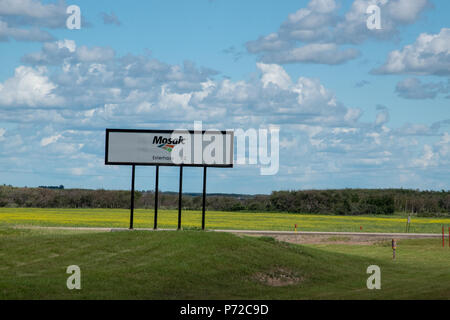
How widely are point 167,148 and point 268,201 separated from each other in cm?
6184

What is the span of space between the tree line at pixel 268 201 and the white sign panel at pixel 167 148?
5818cm

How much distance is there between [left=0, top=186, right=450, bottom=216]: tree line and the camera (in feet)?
283

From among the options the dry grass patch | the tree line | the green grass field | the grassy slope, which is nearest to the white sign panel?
the grassy slope

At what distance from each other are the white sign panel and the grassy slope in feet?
15.2

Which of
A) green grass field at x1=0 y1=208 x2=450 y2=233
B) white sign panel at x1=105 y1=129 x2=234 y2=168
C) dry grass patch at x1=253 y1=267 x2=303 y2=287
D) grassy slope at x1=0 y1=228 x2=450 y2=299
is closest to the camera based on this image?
grassy slope at x1=0 y1=228 x2=450 y2=299

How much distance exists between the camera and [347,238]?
42781 millimetres

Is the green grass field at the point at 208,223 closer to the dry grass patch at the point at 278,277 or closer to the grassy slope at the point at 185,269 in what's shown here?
the grassy slope at the point at 185,269

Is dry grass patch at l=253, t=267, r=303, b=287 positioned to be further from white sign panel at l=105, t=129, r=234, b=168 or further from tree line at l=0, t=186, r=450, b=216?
tree line at l=0, t=186, r=450, b=216

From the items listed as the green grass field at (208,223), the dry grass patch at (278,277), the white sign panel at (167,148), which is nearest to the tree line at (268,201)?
the green grass field at (208,223)

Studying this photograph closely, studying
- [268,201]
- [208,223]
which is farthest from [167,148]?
[268,201]

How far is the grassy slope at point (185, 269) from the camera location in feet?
56.1

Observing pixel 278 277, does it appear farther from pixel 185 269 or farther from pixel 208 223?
pixel 208 223
